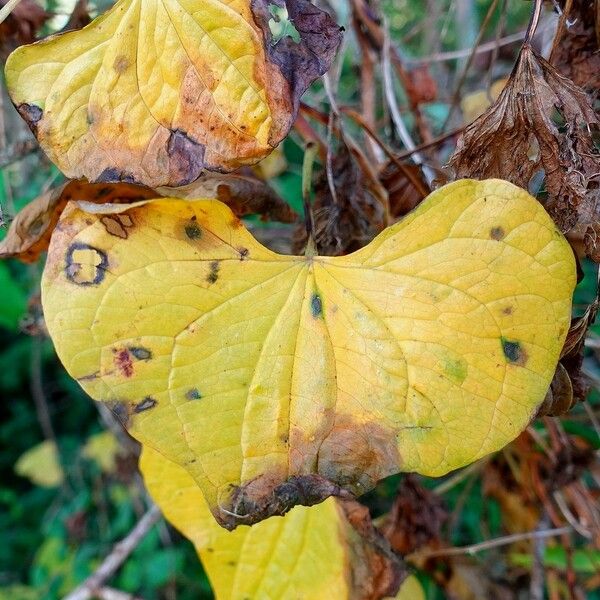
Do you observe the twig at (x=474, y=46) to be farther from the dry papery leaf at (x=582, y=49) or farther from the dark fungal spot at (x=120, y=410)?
the dark fungal spot at (x=120, y=410)

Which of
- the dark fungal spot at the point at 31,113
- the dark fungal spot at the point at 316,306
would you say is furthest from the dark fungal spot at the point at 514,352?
the dark fungal spot at the point at 31,113

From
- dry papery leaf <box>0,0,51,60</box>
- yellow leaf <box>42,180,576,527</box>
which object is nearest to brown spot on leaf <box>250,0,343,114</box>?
yellow leaf <box>42,180,576,527</box>

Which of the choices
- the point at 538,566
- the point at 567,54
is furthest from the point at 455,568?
the point at 567,54

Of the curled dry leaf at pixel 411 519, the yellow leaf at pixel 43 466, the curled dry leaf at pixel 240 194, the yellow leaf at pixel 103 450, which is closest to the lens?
the curled dry leaf at pixel 240 194

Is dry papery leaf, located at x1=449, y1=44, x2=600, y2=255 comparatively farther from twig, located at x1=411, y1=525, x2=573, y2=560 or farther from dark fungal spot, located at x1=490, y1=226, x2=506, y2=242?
twig, located at x1=411, y1=525, x2=573, y2=560

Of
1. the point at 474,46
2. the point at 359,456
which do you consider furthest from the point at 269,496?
the point at 474,46

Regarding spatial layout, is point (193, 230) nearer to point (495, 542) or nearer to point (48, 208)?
point (48, 208)
